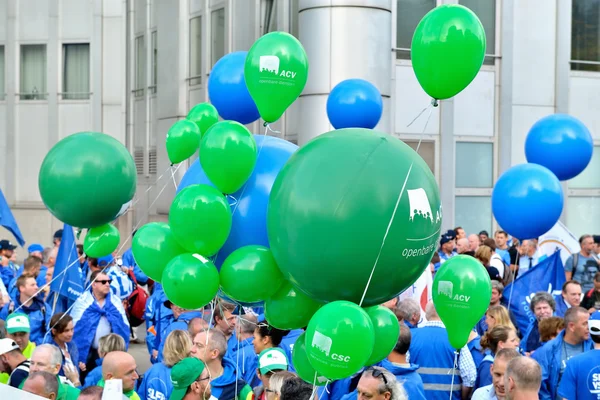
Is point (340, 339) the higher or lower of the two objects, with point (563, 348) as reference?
higher

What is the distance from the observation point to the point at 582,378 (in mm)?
6180

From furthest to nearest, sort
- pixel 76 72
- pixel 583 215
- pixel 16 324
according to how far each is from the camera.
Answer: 1. pixel 76 72
2. pixel 583 215
3. pixel 16 324

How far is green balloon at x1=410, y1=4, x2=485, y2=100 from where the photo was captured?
4.86 meters

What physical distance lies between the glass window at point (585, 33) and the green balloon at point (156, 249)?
14.8 meters

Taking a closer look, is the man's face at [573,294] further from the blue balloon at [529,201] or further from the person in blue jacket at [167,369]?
the person in blue jacket at [167,369]

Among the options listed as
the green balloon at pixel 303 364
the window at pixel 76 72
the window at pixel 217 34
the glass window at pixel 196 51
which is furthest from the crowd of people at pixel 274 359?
the window at pixel 76 72

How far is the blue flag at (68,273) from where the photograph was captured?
902 centimetres

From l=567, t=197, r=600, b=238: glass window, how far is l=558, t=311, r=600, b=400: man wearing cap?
12686mm

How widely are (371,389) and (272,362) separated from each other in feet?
3.61

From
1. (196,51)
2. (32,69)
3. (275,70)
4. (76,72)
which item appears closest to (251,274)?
(275,70)

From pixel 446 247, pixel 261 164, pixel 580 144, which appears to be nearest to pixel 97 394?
pixel 261 164

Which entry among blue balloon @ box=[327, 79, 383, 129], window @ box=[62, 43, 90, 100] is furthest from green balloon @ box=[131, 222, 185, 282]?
window @ box=[62, 43, 90, 100]

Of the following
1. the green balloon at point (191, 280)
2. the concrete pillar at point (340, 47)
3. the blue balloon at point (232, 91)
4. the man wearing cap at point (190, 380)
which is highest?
the concrete pillar at point (340, 47)

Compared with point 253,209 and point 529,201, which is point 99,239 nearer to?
point 253,209
